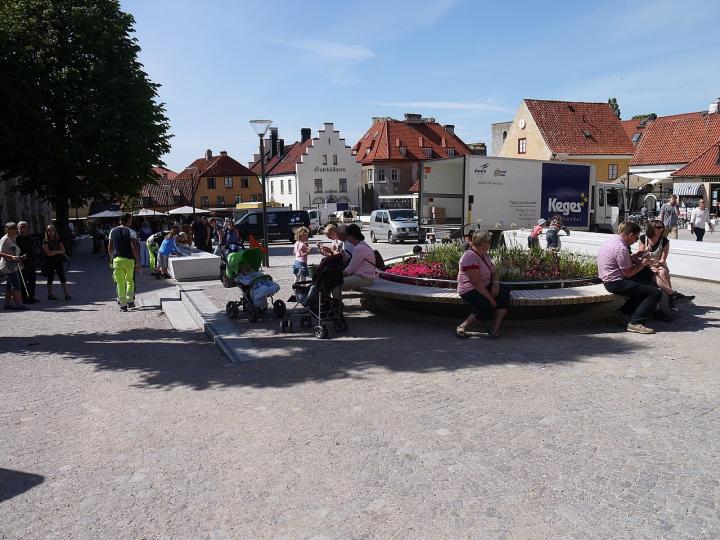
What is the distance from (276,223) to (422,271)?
23.7 meters

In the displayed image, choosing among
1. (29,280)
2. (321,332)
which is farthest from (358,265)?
(29,280)

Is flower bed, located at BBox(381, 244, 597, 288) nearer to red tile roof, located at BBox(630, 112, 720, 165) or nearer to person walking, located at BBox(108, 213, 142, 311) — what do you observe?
person walking, located at BBox(108, 213, 142, 311)

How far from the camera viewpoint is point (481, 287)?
792 centimetres

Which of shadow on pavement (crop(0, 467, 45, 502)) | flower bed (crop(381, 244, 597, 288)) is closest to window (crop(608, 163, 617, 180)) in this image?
flower bed (crop(381, 244, 597, 288))

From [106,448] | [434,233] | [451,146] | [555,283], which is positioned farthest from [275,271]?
[451,146]

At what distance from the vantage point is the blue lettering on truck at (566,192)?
2333 cm

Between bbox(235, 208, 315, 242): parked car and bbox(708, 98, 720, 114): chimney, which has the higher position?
bbox(708, 98, 720, 114): chimney

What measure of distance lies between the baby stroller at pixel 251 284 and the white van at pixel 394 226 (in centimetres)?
1979

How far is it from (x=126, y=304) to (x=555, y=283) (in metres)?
7.57

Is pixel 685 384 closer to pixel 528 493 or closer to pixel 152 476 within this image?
pixel 528 493

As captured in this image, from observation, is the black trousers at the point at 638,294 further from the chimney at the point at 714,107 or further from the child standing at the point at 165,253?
the chimney at the point at 714,107

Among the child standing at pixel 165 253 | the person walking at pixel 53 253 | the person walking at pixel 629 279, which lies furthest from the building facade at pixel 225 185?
the person walking at pixel 629 279

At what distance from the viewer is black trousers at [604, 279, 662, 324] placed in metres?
8.25

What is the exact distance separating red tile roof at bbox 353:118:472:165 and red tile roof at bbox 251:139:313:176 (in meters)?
6.14
